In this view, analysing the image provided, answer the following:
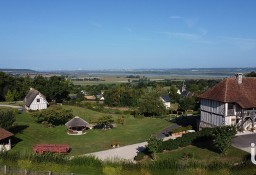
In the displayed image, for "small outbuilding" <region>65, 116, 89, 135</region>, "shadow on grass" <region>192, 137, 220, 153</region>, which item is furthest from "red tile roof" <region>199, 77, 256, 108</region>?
"small outbuilding" <region>65, 116, 89, 135</region>

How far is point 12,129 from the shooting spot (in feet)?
151

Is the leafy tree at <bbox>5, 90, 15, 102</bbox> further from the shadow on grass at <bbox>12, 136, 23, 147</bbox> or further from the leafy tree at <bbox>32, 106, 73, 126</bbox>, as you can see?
the shadow on grass at <bbox>12, 136, 23, 147</bbox>

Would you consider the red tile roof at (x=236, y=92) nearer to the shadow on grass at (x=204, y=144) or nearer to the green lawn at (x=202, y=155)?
the shadow on grass at (x=204, y=144)

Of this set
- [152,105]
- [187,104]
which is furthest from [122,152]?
[187,104]

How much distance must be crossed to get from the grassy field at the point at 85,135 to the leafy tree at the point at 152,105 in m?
7.16

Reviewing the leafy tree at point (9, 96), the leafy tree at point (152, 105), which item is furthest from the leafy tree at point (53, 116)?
the leafy tree at point (9, 96)

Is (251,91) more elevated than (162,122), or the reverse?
→ (251,91)

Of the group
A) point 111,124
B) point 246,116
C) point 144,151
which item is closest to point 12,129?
point 111,124

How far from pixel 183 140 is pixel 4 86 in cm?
5344

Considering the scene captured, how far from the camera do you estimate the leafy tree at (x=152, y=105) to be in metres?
64.3

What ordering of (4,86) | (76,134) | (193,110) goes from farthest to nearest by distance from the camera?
(4,86) → (193,110) → (76,134)

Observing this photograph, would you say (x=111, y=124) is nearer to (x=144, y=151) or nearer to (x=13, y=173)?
(x=144, y=151)

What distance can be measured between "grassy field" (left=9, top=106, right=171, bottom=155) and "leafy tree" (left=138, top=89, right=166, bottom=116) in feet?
23.5

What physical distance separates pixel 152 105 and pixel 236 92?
24.1 meters
